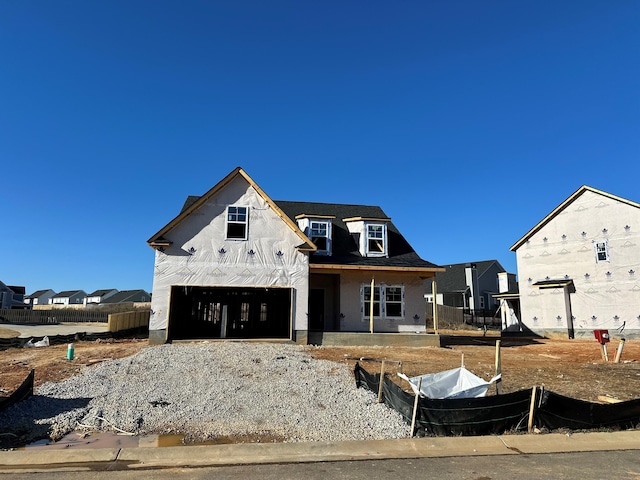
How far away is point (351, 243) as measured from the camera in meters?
21.8

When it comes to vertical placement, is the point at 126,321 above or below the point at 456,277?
below

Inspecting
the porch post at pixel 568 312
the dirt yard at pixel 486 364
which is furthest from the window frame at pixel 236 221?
the porch post at pixel 568 312

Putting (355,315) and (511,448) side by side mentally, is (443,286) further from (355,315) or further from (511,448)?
(511,448)

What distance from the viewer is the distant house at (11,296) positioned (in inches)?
2808

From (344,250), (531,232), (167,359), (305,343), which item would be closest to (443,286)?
(531,232)

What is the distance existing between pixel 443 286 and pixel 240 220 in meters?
35.0

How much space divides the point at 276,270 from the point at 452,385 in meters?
11.7

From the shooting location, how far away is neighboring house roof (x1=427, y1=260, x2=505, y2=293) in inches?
1843

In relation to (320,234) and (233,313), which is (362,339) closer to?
(320,234)

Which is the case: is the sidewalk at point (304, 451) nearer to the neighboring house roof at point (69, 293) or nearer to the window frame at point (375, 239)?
the window frame at point (375, 239)

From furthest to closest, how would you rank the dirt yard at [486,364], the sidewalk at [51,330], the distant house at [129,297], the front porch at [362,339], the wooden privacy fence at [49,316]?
the distant house at [129,297], the wooden privacy fence at [49,316], the sidewalk at [51,330], the front porch at [362,339], the dirt yard at [486,364]

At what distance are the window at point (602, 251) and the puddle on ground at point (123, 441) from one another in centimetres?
2616

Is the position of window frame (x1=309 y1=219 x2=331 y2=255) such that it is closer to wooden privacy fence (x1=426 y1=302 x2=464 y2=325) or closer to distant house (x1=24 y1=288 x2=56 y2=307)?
wooden privacy fence (x1=426 y1=302 x2=464 y2=325)

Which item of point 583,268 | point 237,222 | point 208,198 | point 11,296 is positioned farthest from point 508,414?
point 11,296
